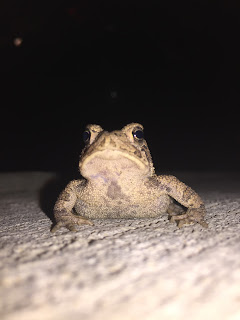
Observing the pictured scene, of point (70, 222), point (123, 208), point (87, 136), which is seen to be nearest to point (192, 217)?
point (123, 208)

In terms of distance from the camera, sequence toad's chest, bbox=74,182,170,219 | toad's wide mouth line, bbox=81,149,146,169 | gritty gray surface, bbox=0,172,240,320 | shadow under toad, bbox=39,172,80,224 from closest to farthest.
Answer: gritty gray surface, bbox=0,172,240,320
toad's wide mouth line, bbox=81,149,146,169
toad's chest, bbox=74,182,170,219
shadow under toad, bbox=39,172,80,224

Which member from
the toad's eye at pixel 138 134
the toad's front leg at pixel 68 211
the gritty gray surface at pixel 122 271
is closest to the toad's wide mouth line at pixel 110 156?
the toad's eye at pixel 138 134

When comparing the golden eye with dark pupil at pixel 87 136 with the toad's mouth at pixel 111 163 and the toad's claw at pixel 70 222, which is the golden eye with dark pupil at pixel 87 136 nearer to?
the toad's mouth at pixel 111 163

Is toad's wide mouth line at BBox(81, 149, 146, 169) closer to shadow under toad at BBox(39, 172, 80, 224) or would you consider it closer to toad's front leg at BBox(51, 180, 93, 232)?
toad's front leg at BBox(51, 180, 93, 232)

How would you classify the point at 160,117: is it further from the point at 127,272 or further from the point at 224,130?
the point at 127,272

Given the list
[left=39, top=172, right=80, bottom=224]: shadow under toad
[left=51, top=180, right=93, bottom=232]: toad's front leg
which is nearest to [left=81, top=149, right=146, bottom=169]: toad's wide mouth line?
[left=51, top=180, right=93, bottom=232]: toad's front leg

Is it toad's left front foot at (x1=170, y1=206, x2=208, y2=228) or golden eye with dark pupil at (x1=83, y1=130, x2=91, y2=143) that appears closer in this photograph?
toad's left front foot at (x1=170, y1=206, x2=208, y2=228)
